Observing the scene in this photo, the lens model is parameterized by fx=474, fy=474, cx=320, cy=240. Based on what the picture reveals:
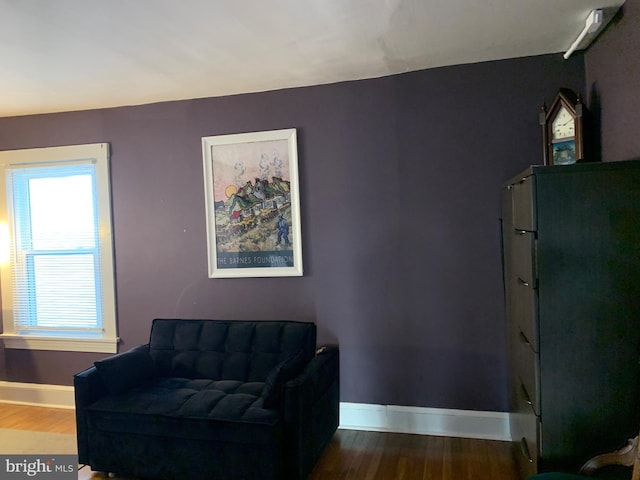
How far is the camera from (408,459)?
2.80m

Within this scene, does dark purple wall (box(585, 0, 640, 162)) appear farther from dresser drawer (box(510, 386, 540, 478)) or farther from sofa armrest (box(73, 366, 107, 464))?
sofa armrest (box(73, 366, 107, 464))

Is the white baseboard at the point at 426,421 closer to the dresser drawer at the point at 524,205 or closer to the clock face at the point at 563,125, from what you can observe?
the dresser drawer at the point at 524,205

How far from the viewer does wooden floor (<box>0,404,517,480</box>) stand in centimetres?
262

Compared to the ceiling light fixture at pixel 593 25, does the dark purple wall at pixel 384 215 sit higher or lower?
lower

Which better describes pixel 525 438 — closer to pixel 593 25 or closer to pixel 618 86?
pixel 618 86

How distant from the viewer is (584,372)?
1790 millimetres

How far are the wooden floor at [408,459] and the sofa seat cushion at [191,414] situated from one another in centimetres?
45

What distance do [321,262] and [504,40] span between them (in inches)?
68.7

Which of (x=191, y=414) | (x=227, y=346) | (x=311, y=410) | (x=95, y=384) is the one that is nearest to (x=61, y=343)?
(x=95, y=384)

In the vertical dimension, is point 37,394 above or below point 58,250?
below

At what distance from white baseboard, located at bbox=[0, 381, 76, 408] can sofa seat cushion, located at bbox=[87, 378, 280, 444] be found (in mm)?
1398

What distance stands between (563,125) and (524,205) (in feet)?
2.65

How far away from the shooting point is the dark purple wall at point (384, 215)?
117 inches

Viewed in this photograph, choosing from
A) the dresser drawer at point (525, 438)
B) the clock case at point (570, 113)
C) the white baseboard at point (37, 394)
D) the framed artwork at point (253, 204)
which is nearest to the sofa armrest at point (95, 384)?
the framed artwork at point (253, 204)
